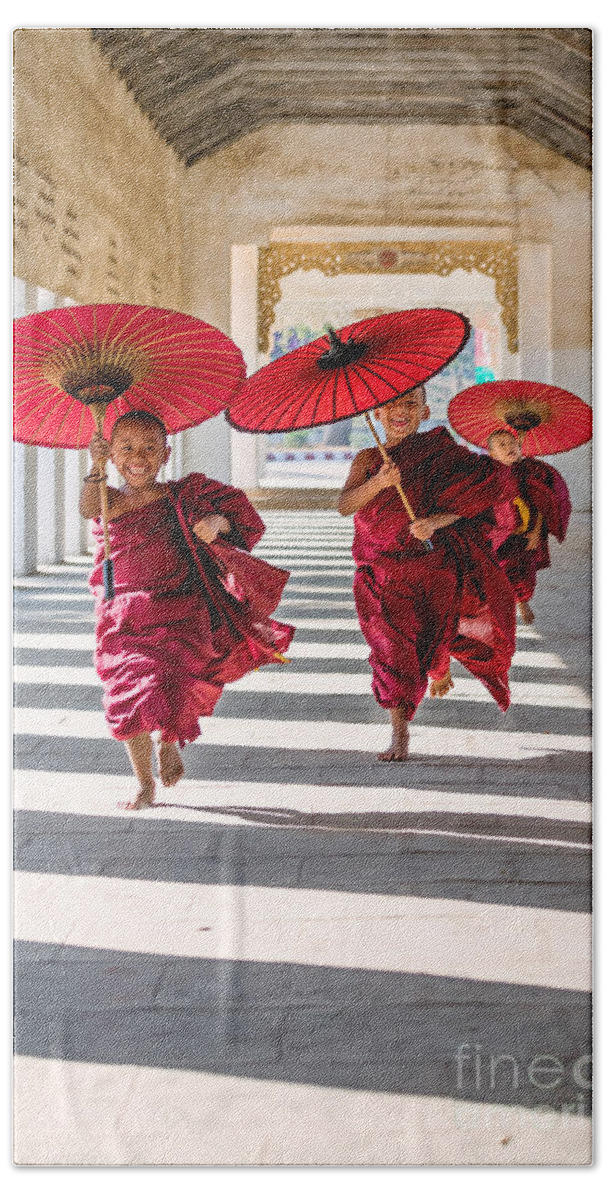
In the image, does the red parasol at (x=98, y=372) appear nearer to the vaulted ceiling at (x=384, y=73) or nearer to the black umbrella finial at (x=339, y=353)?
the black umbrella finial at (x=339, y=353)

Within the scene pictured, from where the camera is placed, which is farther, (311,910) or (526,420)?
(526,420)

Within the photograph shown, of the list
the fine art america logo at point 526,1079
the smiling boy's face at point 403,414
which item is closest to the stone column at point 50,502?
the smiling boy's face at point 403,414

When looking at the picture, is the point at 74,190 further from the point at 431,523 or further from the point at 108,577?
the point at 431,523

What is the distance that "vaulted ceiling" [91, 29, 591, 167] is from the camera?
135 inches

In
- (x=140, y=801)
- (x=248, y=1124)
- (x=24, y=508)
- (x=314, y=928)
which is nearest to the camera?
(x=248, y=1124)

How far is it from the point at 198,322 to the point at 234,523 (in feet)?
2.07

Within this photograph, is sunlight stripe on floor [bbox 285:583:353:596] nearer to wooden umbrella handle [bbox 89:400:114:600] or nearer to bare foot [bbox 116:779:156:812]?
wooden umbrella handle [bbox 89:400:114:600]

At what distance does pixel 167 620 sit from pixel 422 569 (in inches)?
32.1

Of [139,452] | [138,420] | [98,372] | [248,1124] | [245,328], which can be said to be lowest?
[248,1124]

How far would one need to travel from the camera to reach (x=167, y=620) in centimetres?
344

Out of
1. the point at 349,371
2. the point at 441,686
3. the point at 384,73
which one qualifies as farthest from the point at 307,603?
the point at 384,73

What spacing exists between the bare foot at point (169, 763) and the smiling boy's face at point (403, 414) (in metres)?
1.16

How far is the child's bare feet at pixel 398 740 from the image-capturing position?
343 centimetres

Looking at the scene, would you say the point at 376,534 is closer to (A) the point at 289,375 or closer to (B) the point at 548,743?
(A) the point at 289,375
